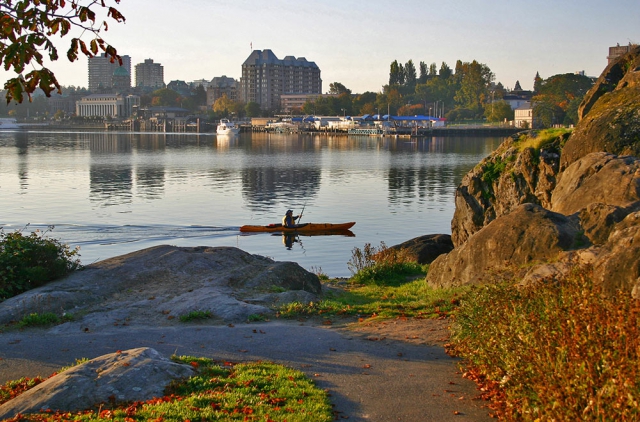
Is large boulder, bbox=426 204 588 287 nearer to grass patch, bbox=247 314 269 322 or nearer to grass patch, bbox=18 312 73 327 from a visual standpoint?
grass patch, bbox=247 314 269 322

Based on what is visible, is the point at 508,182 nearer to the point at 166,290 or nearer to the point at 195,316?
the point at 166,290

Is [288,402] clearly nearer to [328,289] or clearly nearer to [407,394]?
[407,394]

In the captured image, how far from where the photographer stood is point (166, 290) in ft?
53.1

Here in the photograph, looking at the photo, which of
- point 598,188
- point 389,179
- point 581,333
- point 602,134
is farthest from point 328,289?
point 389,179

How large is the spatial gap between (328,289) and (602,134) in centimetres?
888

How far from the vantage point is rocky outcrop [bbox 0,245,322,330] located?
13.9 m

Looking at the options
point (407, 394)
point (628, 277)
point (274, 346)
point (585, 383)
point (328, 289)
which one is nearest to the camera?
point (585, 383)

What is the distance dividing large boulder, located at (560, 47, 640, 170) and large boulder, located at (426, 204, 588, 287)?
6.39 metres

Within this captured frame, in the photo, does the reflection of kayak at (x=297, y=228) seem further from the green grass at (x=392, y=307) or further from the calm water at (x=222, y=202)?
the green grass at (x=392, y=307)

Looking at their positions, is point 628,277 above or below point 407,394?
above

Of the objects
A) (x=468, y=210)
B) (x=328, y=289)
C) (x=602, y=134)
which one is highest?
(x=602, y=134)

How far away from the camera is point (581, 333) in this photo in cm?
693

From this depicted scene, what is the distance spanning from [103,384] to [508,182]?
17.4 metres

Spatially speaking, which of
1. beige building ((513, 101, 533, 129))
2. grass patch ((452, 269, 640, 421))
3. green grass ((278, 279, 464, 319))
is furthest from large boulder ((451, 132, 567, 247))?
beige building ((513, 101, 533, 129))
